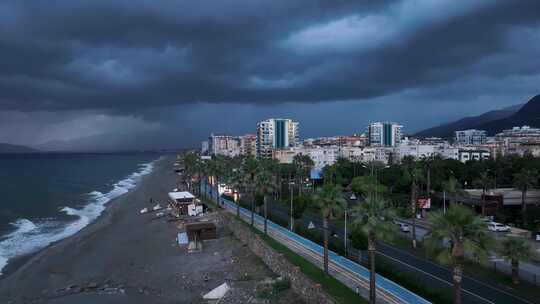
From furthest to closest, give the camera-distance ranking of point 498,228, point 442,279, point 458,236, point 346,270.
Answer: point 498,228, point 346,270, point 442,279, point 458,236

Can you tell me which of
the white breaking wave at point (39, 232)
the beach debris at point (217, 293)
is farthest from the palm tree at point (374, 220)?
the white breaking wave at point (39, 232)

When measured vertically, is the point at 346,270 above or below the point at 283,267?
above

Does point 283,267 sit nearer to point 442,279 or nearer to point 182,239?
point 442,279

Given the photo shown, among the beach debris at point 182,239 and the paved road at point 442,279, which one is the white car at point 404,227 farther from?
the beach debris at point 182,239

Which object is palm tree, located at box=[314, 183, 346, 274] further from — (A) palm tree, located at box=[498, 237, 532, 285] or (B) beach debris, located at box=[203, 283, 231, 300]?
(A) palm tree, located at box=[498, 237, 532, 285]

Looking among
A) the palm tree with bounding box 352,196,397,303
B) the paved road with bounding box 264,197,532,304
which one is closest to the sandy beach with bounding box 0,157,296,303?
the paved road with bounding box 264,197,532,304

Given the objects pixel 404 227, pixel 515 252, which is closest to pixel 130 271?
pixel 404 227
